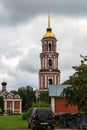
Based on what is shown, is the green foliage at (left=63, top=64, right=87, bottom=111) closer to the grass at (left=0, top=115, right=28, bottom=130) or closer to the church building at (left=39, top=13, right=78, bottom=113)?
the grass at (left=0, top=115, right=28, bottom=130)

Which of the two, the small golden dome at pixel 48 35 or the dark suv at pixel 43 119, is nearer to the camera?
the dark suv at pixel 43 119

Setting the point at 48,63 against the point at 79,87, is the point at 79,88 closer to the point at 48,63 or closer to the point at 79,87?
the point at 79,87

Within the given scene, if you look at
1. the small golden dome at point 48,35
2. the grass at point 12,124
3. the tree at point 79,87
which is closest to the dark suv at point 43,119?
the grass at point 12,124

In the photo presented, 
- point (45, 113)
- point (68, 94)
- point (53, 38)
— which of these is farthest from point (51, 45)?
point (45, 113)

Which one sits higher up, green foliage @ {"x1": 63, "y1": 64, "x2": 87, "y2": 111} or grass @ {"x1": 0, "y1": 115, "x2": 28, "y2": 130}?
green foliage @ {"x1": 63, "y1": 64, "x2": 87, "y2": 111}

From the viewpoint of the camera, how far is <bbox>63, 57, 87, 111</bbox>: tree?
42750 mm

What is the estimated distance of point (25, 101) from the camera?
5546 inches

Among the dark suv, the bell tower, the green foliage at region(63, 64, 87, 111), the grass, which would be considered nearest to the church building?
the bell tower

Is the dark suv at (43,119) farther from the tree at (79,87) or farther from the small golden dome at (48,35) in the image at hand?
the small golden dome at (48,35)

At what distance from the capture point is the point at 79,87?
43.0m

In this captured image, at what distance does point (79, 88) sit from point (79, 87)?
0.42 feet

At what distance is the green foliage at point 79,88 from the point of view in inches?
1683

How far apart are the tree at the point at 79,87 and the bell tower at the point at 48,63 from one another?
75.6 m

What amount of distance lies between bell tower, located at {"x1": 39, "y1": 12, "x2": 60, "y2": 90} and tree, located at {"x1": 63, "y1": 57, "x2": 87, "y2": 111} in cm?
7564
